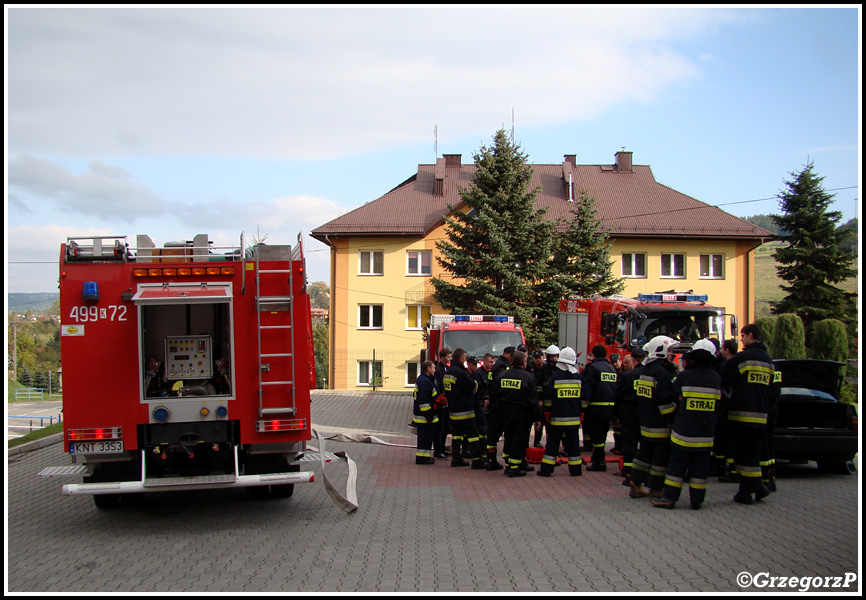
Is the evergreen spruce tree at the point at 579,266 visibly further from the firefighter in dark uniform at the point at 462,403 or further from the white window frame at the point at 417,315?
the firefighter in dark uniform at the point at 462,403

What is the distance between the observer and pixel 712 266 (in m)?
40.9

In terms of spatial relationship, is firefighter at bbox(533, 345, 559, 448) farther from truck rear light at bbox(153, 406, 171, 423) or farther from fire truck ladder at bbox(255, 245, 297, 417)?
truck rear light at bbox(153, 406, 171, 423)

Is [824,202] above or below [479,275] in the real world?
above

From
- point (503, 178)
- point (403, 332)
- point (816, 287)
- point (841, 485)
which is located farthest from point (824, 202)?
point (841, 485)

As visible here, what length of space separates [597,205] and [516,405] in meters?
34.1

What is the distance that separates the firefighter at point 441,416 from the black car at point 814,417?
4903 millimetres

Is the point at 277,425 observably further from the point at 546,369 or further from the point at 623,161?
the point at 623,161

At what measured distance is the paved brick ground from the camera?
5.66 metres

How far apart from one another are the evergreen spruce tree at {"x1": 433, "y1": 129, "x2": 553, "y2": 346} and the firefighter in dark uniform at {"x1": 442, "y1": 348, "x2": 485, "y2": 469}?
21.3 meters

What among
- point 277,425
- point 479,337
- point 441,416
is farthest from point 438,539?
point 479,337

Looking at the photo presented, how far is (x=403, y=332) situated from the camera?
1581 inches

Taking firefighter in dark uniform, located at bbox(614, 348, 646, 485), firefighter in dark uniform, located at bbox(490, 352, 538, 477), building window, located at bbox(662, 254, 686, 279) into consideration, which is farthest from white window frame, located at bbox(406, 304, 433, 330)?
firefighter in dark uniform, located at bbox(614, 348, 646, 485)

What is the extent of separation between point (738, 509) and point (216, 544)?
5.56 m

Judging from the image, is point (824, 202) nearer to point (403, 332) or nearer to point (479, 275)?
point (479, 275)
